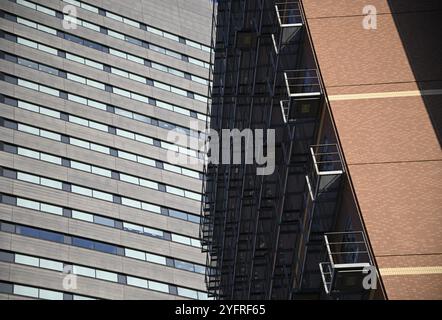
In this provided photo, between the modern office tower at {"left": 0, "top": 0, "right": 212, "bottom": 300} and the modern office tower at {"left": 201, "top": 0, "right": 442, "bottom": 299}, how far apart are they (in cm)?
2461

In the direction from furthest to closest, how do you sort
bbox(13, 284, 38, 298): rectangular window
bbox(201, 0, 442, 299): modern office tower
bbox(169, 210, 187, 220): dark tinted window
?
1. bbox(169, 210, 187, 220): dark tinted window
2. bbox(13, 284, 38, 298): rectangular window
3. bbox(201, 0, 442, 299): modern office tower

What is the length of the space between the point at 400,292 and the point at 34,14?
2193 inches

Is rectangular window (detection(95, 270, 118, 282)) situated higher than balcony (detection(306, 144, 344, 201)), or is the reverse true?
rectangular window (detection(95, 270, 118, 282))

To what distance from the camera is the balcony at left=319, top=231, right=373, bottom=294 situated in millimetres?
20703

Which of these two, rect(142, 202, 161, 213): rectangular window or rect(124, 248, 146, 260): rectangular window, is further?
rect(142, 202, 161, 213): rectangular window

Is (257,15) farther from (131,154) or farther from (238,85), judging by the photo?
(131,154)

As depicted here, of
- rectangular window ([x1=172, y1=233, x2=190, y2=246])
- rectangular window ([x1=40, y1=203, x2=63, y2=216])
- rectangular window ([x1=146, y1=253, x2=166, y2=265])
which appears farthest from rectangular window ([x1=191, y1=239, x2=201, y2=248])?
rectangular window ([x1=40, y1=203, x2=63, y2=216])

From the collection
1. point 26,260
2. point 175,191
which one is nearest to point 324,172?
point 26,260

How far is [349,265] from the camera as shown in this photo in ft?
67.7

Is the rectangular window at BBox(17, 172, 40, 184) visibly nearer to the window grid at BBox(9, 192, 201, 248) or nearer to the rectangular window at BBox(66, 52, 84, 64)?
the window grid at BBox(9, 192, 201, 248)

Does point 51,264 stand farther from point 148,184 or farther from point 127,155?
point 127,155

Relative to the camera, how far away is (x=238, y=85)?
117 ft

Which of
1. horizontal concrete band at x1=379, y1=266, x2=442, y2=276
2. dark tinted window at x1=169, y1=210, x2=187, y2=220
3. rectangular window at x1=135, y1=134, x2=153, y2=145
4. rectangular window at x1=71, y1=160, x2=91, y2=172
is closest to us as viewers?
horizontal concrete band at x1=379, y1=266, x2=442, y2=276

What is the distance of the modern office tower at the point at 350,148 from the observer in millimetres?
21016
